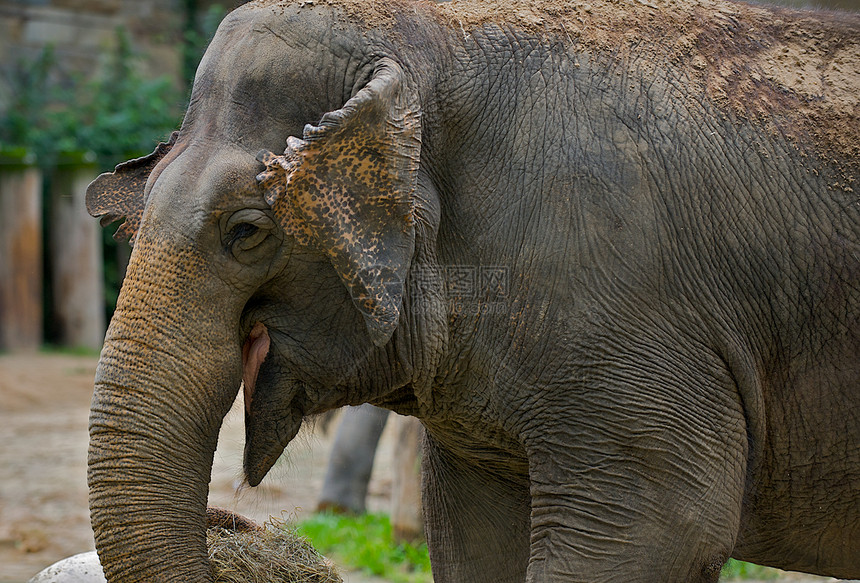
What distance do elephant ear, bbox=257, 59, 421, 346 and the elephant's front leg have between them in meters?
0.59

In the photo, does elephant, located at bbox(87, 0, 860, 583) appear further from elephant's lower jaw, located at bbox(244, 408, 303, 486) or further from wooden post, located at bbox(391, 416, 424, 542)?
wooden post, located at bbox(391, 416, 424, 542)

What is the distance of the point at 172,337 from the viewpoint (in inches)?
106

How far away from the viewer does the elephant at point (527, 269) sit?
272 cm

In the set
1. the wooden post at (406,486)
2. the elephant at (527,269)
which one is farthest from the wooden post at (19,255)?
the elephant at (527,269)

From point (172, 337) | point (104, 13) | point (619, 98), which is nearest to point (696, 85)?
point (619, 98)

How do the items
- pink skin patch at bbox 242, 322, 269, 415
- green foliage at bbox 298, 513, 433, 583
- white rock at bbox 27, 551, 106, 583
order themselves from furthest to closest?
green foliage at bbox 298, 513, 433, 583 → white rock at bbox 27, 551, 106, 583 → pink skin patch at bbox 242, 322, 269, 415

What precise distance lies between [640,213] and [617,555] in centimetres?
88

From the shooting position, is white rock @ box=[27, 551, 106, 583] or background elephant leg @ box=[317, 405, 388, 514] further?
background elephant leg @ box=[317, 405, 388, 514]

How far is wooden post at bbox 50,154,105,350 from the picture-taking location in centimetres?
1420

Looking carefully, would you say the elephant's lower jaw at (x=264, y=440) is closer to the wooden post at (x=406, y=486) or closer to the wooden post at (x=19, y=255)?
the wooden post at (x=406, y=486)

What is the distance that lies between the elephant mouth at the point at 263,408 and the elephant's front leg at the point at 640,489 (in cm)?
71

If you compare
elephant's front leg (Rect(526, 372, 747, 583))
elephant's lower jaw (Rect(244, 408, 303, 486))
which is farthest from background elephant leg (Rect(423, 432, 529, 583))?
elephant's lower jaw (Rect(244, 408, 303, 486))

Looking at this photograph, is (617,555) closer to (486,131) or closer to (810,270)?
(810,270)

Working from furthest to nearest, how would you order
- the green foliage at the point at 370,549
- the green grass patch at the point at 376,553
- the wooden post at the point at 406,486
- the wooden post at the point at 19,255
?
the wooden post at the point at 19,255
the wooden post at the point at 406,486
the green foliage at the point at 370,549
the green grass patch at the point at 376,553
